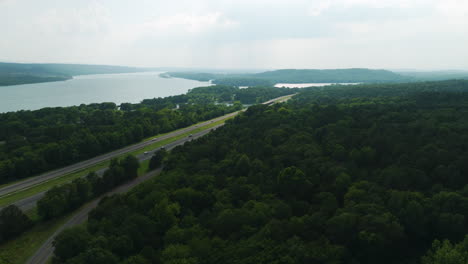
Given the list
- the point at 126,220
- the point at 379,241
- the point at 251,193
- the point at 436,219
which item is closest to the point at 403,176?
the point at 436,219

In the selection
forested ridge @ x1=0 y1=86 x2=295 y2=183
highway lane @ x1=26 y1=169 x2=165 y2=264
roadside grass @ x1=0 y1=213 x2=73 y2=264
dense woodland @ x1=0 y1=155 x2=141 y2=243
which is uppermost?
forested ridge @ x1=0 y1=86 x2=295 y2=183

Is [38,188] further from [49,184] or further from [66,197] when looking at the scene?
[66,197]

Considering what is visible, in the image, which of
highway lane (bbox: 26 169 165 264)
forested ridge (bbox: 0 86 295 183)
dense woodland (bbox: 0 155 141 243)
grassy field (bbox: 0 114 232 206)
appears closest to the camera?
highway lane (bbox: 26 169 165 264)

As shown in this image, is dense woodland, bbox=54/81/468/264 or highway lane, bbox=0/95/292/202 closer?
dense woodland, bbox=54/81/468/264

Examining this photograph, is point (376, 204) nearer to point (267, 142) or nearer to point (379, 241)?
point (379, 241)

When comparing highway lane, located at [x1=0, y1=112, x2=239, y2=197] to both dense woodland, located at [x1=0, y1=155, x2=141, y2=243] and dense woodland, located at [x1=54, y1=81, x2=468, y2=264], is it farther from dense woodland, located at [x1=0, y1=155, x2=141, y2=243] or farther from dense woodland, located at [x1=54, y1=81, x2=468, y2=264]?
dense woodland, located at [x1=54, y1=81, x2=468, y2=264]

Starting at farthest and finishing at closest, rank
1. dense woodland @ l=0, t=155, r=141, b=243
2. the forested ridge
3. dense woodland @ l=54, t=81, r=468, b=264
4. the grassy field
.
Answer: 1. the forested ridge
2. the grassy field
3. dense woodland @ l=0, t=155, r=141, b=243
4. dense woodland @ l=54, t=81, r=468, b=264

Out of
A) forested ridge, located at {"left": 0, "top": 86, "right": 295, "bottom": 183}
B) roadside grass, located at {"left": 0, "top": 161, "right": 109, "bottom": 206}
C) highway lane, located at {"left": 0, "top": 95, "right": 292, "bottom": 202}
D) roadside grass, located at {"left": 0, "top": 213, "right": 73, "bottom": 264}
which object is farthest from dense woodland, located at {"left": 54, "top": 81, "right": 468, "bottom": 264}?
forested ridge, located at {"left": 0, "top": 86, "right": 295, "bottom": 183}

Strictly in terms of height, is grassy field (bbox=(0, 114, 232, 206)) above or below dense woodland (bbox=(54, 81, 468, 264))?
below

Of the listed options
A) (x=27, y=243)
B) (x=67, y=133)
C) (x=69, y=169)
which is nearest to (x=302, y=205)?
(x=27, y=243)
